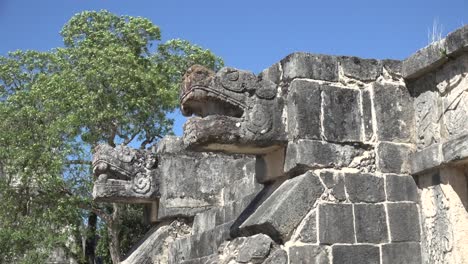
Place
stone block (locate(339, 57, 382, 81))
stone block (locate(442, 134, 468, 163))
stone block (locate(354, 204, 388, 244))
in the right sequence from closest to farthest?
stone block (locate(442, 134, 468, 163)) → stone block (locate(354, 204, 388, 244)) → stone block (locate(339, 57, 382, 81))

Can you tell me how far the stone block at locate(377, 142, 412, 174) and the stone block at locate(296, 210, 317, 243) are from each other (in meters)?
0.85

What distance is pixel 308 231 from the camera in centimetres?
494

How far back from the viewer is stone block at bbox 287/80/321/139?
523 centimetres

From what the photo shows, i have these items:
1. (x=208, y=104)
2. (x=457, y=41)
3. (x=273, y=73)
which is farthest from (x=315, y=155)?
(x=457, y=41)

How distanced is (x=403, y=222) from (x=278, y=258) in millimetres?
1203

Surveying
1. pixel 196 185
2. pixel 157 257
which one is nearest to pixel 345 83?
pixel 196 185

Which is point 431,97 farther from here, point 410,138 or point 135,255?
point 135,255

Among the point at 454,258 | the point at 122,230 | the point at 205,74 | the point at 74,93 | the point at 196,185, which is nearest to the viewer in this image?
the point at 454,258

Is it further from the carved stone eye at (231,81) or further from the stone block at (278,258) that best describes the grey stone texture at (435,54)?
the stone block at (278,258)

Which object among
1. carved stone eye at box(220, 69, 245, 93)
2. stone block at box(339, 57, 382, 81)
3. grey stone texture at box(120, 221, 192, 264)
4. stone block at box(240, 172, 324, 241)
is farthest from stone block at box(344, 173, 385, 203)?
grey stone texture at box(120, 221, 192, 264)

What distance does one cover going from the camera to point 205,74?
5363mm

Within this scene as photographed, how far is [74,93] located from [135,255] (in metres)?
7.85

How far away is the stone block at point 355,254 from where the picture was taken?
4.95 m

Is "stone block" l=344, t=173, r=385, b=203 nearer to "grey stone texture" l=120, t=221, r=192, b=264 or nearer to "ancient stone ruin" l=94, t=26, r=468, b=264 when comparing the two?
"ancient stone ruin" l=94, t=26, r=468, b=264
